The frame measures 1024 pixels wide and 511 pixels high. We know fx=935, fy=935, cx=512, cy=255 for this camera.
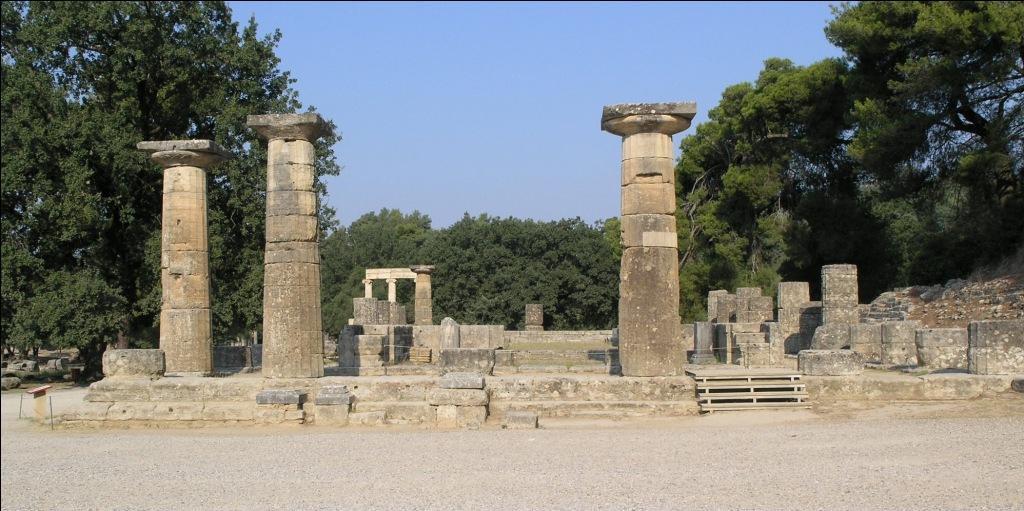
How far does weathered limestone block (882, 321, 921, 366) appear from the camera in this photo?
63.8ft

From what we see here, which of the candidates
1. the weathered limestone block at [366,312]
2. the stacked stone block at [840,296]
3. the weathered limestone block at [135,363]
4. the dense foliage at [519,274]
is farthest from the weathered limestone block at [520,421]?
the dense foliage at [519,274]

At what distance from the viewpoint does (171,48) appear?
2141cm

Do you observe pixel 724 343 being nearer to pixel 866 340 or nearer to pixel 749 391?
pixel 866 340

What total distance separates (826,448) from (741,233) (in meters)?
27.1

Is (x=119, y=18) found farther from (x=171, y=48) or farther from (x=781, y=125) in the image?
(x=781, y=125)

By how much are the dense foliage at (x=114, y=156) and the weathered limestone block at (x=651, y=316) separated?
12040 millimetres

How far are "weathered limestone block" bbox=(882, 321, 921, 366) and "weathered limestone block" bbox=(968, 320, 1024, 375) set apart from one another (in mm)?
5730

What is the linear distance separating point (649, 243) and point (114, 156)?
13575 millimetres

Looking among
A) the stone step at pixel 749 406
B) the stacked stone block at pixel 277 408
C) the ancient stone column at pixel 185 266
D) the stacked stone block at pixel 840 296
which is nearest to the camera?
the stacked stone block at pixel 277 408

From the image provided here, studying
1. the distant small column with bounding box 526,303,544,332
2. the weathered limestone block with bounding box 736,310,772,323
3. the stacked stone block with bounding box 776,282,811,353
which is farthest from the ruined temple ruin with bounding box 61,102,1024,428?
the distant small column with bounding box 526,303,544,332

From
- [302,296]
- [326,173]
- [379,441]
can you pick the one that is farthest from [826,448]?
[326,173]

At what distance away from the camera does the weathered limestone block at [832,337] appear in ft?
68.6

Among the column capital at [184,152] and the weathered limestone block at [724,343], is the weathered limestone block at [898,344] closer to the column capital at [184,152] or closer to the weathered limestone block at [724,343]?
the weathered limestone block at [724,343]

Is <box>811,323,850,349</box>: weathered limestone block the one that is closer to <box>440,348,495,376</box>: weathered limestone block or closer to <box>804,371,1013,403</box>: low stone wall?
<box>804,371,1013,403</box>: low stone wall
